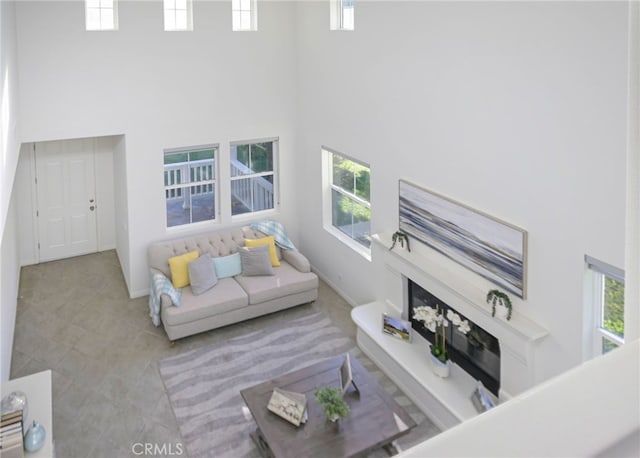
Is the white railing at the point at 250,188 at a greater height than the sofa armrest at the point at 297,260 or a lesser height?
greater

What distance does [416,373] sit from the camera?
5402 mm

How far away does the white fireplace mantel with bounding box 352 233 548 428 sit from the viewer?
4504mm

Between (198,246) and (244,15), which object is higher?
(244,15)

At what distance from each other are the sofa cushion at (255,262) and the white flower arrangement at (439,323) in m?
2.39

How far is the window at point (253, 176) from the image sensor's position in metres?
8.09

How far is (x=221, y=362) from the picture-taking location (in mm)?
6184

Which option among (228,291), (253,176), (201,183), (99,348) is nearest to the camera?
(99,348)

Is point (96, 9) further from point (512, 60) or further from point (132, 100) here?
point (512, 60)

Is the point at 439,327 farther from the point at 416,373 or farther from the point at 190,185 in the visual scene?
the point at 190,185

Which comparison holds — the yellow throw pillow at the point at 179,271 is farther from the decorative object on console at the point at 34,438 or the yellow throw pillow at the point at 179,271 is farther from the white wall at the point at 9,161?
the decorative object on console at the point at 34,438

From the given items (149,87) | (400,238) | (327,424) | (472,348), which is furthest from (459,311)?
(149,87)

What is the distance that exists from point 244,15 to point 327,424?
18.6 feet

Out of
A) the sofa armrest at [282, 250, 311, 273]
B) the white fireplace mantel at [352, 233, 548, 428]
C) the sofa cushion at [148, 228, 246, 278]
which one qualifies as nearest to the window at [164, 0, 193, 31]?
the sofa cushion at [148, 228, 246, 278]

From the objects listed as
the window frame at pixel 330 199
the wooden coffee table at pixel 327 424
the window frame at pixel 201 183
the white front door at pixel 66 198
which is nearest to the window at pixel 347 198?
the window frame at pixel 330 199
